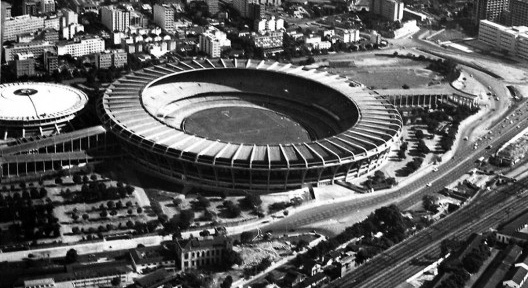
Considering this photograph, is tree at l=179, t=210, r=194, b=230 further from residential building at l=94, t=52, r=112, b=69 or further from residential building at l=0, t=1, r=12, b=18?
residential building at l=0, t=1, r=12, b=18

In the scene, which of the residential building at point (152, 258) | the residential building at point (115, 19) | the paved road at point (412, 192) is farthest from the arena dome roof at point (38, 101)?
the residential building at point (115, 19)

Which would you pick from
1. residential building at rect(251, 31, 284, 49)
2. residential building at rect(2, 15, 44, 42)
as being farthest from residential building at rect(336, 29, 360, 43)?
residential building at rect(2, 15, 44, 42)

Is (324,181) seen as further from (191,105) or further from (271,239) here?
(191,105)

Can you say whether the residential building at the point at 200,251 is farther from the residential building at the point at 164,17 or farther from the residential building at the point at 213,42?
the residential building at the point at 164,17

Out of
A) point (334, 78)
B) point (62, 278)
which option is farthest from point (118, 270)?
point (334, 78)

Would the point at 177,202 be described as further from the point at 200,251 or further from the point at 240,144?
the point at 200,251

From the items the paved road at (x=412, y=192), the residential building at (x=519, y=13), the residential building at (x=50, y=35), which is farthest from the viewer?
the residential building at (x=519, y=13)

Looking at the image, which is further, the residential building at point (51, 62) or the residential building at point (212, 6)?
the residential building at point (212, 6)
